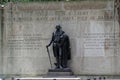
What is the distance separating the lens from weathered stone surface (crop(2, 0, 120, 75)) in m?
22.8

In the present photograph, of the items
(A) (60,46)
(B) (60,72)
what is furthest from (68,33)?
(B) (60,72)

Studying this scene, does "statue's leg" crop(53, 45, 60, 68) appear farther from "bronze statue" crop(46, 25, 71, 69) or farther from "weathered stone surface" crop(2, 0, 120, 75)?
"weathered stone surface" crop(2, 0, 120, 75)

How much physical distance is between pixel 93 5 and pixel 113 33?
1.60m

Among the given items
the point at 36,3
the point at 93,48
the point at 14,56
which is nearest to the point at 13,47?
the point at 14,56

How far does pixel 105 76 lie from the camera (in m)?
22.6

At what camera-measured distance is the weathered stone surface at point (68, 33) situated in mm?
22750

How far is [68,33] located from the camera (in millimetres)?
22922

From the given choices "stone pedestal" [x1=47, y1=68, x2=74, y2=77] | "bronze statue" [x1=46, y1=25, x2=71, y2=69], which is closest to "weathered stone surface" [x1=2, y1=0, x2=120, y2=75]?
"bronze statue" [x1=46, y1=25, x2=71, y2=69]

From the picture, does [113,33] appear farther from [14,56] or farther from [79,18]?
[14,56]

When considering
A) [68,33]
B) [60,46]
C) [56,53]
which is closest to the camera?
[60,46]

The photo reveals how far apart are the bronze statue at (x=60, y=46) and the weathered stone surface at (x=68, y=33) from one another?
0.48 metres

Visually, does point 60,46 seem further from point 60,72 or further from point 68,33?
point 60,72

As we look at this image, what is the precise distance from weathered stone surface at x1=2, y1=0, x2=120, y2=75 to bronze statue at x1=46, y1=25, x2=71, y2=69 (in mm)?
483

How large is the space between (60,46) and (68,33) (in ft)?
3.36
